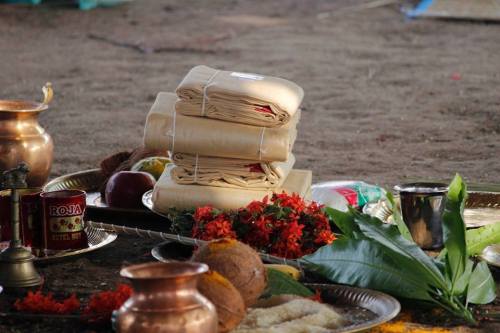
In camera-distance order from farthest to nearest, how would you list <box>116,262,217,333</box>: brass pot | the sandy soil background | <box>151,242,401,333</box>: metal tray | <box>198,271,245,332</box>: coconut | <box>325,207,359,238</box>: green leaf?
1. the sandy soil background
2. <box>325,207,359,238</box>: green leaf
3. <box>151,242,401,333</box>: metal tray
4. <box>198,271,245,332</box>: coconut
5. <box>116,262,217,333</box>: brass pot

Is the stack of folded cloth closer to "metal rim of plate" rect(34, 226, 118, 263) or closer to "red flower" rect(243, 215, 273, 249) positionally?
"metal rim of plate" rect(34, 226, 118, 263)

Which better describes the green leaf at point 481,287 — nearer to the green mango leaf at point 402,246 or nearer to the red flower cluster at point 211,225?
the green mango leaf at point 402,246

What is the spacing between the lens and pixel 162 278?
6.12 feet

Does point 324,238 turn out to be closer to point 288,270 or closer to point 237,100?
point 288,270

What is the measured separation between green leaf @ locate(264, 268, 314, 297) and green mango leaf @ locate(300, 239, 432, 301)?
0.12 metres

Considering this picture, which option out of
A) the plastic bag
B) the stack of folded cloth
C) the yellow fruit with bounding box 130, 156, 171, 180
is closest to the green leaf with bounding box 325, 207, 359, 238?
the stack of folded cloth

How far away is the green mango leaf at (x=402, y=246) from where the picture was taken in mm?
2438

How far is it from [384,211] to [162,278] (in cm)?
150

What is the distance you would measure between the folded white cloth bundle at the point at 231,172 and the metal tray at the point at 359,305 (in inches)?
29.8

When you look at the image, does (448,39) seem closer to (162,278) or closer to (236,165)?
(236,165)

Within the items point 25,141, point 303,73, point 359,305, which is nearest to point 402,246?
point 359,305

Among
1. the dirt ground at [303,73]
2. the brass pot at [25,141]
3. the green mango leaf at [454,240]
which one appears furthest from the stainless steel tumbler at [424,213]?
the brass pot at [25,141]

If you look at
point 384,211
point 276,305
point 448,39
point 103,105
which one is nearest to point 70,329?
point 276,305

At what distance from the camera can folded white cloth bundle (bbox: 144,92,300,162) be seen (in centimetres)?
311
